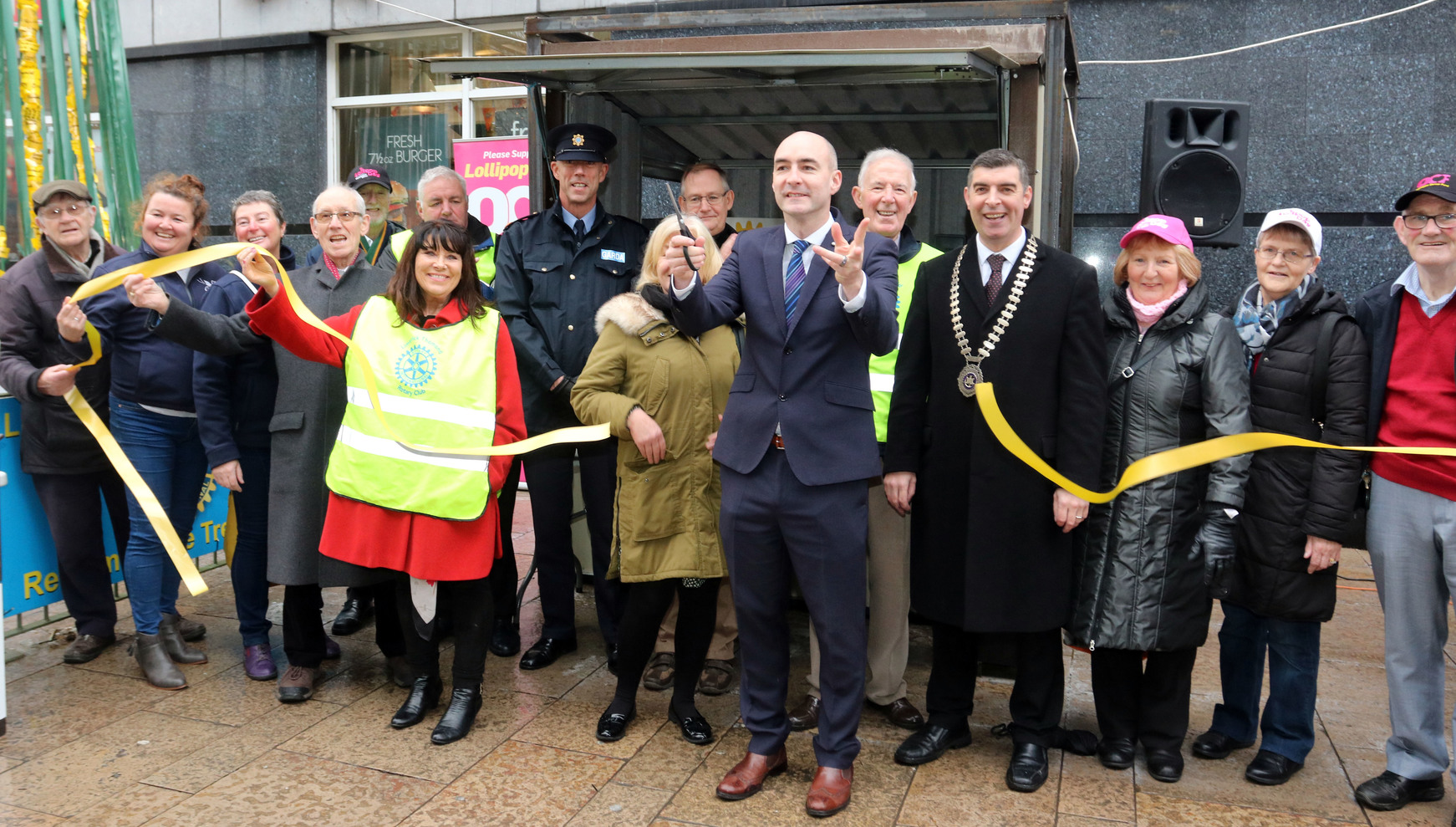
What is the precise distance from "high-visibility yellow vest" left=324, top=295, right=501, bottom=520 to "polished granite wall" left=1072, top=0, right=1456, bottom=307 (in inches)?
210

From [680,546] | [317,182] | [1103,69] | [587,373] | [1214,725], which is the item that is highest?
[1103,69]

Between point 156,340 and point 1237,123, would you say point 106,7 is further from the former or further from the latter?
point 1237,123

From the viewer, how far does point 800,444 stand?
126 inches

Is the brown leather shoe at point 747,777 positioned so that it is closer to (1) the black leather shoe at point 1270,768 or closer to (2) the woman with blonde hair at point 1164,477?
(2) the woman with blonde hair at point 1164,477

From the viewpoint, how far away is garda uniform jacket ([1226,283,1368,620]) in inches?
134

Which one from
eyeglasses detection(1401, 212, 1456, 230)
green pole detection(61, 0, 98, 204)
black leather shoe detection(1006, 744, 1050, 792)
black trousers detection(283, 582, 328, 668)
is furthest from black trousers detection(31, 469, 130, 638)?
eyeglasses detection(1401, 212, 1456, 230)

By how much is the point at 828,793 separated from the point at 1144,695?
3.81 ft

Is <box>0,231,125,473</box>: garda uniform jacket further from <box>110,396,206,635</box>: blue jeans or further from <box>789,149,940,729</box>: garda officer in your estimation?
<box>789,149,940,729</box>: garda officer

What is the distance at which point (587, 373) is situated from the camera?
3773mm

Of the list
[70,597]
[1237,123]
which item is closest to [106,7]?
[70,597]

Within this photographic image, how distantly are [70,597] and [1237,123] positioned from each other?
6.12 metres

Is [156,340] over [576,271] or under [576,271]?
under

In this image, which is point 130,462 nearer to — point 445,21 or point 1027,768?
point 1027,768

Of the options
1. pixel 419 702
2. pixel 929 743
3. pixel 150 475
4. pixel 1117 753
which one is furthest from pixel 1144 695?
pixel 150 475
